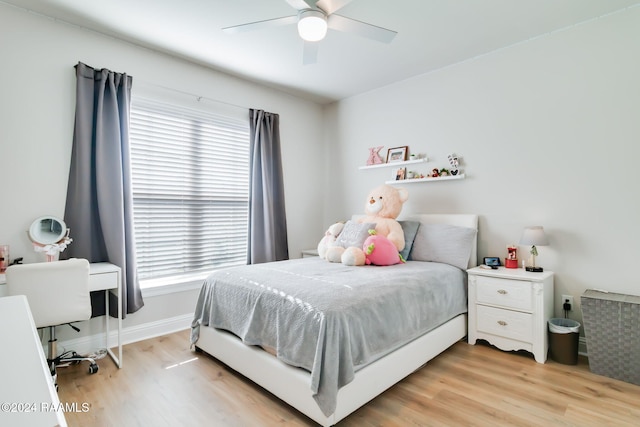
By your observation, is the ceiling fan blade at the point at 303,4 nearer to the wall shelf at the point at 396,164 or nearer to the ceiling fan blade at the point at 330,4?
the ceiling fan blade at the point at 330,4

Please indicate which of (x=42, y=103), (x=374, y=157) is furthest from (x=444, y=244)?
(x=42, y=103)

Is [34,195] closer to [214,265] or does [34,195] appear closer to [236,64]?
[214,265]

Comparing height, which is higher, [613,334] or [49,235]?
[49,235]

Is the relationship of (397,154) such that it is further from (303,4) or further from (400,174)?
(303,4)

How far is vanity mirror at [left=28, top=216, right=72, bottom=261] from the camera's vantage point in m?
2.30

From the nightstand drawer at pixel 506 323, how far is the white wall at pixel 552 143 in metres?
0.47

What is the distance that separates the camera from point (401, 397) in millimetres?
1962

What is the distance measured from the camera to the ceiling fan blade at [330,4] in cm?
193

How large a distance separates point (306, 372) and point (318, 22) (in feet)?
6.60

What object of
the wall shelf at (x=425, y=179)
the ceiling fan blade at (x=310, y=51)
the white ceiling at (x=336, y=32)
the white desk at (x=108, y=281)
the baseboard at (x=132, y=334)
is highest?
the white ceiling at (x=336, y=32)

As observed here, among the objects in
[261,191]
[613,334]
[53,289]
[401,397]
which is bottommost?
[401,397]

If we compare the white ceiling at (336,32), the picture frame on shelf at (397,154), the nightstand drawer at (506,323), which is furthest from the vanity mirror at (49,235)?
the nightstand drawer at (506,323)

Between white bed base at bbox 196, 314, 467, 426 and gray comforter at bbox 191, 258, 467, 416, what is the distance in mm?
57

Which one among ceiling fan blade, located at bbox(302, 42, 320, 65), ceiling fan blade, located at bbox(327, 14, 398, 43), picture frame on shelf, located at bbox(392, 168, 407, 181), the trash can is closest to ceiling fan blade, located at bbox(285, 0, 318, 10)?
ceiling fan blade, located at bbox(327, 14, 398, 43)
